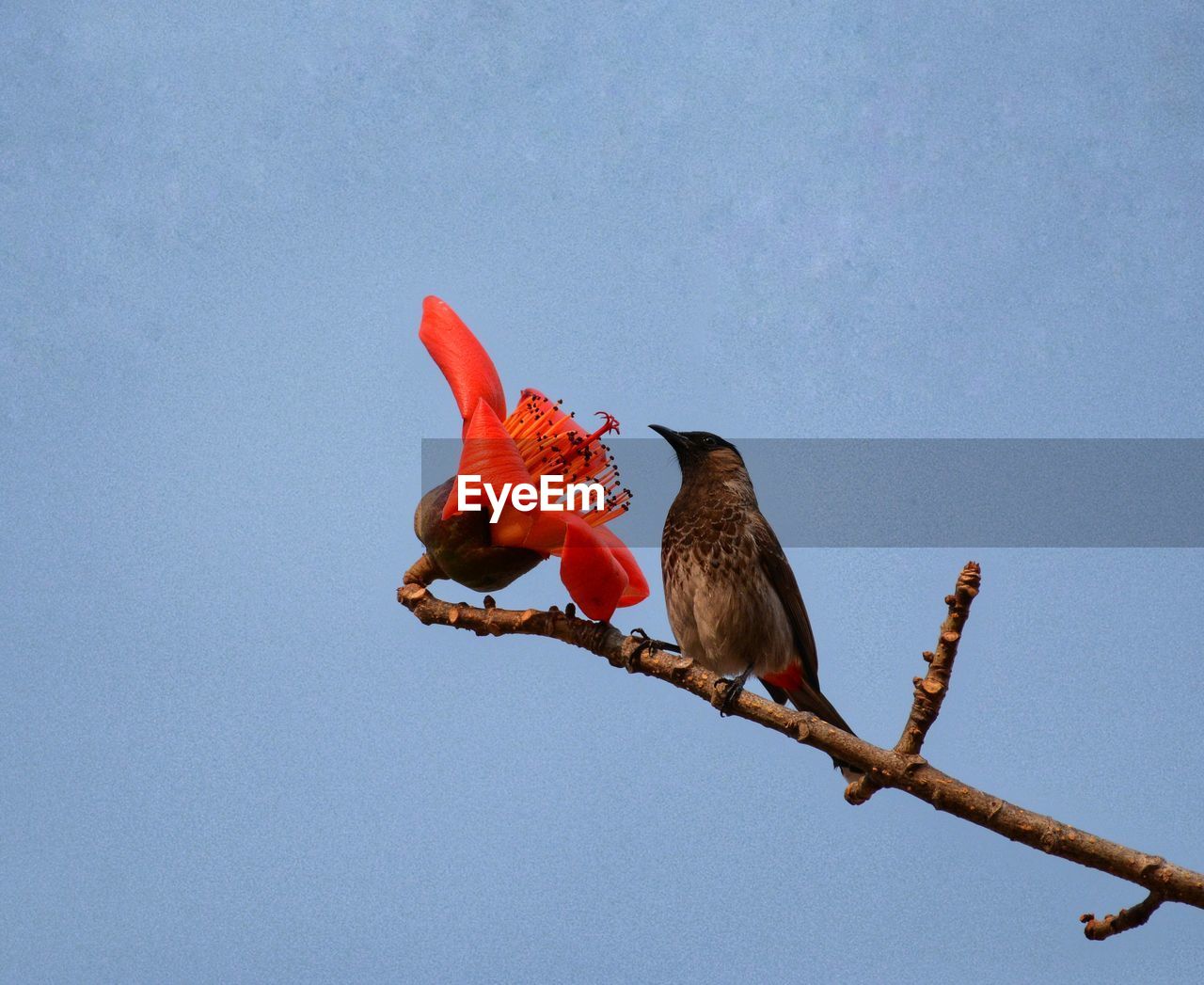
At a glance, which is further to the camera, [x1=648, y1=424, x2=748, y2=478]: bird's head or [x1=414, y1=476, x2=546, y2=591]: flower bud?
[x1=648, y1=424, x2=748, y2=478]: bird's head

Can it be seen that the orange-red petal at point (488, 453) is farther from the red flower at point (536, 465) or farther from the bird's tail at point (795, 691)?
the bird's tail at point (795, 691)

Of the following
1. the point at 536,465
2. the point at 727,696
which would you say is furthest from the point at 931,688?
the point at 536,465

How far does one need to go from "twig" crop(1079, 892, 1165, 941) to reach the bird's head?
0.82m

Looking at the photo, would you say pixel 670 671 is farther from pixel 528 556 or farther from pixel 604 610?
pixel 528 556

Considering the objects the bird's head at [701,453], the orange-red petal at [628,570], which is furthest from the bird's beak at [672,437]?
the orange-red petal at [628,570]

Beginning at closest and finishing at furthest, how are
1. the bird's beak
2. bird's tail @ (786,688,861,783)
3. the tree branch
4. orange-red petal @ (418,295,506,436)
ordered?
the tree branch → orange-red petal @ (418,295,506,436) → bird's tail @ (786,688,861,783) → the bird's beak

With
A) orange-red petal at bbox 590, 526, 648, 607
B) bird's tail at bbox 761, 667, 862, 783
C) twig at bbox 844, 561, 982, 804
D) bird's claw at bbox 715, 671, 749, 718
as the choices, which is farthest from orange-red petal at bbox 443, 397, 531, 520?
bird's tail at bbox 761, 667, 862, 783

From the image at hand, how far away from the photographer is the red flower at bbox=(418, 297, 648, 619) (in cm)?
118

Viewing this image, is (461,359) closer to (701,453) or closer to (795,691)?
(701,453)

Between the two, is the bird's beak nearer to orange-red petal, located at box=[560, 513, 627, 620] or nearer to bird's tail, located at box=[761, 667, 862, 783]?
bird's tail, located at box=[761, 667, 862, 783]

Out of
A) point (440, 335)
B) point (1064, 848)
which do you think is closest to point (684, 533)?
point (440, 335)

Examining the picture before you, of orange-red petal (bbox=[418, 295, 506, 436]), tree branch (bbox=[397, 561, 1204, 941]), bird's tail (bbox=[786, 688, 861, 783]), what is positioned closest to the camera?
tree branch (bbox=[397, 561, 1204, 941])

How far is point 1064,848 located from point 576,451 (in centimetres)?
64

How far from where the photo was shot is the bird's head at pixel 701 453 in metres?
1.79
